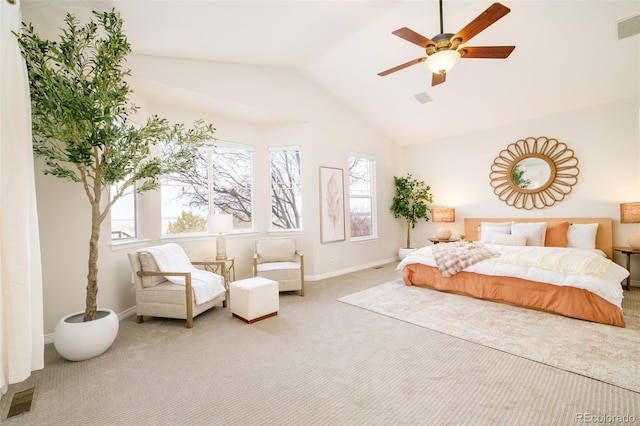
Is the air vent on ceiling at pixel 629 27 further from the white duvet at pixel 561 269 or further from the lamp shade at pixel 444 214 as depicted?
the lamp shade at pixel 444 214

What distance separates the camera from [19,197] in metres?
2.01

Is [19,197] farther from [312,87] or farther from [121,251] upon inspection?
[312,87]

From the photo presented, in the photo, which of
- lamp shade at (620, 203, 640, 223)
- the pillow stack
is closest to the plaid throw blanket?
the pillow stack

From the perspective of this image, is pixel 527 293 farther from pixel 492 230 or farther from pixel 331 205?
pixel 331 205

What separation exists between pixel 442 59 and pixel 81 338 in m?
4.05

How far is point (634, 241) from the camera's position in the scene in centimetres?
403

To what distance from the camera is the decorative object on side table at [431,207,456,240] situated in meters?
5.96

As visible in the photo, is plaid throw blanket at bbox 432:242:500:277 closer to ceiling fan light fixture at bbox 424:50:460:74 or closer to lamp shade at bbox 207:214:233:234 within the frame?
ceiling fan light fixture at bbox 424:50:460:74

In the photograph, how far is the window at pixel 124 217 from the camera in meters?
3.64

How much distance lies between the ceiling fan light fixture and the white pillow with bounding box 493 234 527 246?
3264mm

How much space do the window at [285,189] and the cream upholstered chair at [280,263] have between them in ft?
2.39

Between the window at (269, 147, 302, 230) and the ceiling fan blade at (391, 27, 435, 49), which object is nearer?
the ceiling fan blade at (391, 27, 435, 49)

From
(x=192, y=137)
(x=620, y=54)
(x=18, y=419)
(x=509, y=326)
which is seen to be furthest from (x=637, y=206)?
(x=18, y=419)

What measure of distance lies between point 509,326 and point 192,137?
392 cm
